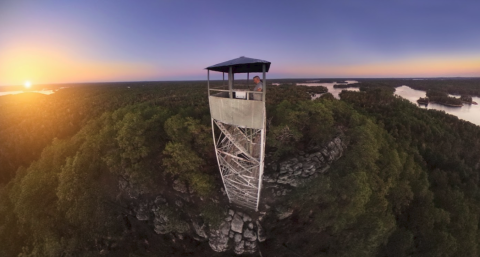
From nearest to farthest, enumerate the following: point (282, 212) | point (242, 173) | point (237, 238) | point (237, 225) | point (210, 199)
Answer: point (242, 173) → point (237, 225) → point (237, 238) → point (282, 212) → point (210, 199)

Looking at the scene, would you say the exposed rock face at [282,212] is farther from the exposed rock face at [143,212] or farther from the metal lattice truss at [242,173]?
the exposed rock face at [143,212]

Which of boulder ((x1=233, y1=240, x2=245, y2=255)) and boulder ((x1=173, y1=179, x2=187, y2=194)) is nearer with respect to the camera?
boulder ((x1=233, y1=240, x2=245, y2=255))

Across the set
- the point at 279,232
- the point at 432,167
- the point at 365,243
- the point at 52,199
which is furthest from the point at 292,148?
the point at 52,199

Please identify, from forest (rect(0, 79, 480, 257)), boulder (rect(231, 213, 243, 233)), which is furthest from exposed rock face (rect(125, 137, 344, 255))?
forest (rect(0, 79, 480, 257))

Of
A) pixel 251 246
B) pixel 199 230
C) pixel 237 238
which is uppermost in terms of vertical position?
pixel 199 230

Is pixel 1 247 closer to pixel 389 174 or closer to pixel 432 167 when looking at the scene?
pixel 389 174

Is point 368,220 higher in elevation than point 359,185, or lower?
lower

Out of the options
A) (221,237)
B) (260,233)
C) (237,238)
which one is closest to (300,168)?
(260,233)

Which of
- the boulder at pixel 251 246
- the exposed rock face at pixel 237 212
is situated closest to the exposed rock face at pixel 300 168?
the exposed rock face at pixel 237 212

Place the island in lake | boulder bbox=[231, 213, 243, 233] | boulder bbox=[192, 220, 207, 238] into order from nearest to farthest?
boulder bbox=[231, 213, 243, 233], boulder bbox=[192, 220, 207, 238], the island in lake

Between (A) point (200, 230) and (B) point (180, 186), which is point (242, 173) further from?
(B) point (180, 186)

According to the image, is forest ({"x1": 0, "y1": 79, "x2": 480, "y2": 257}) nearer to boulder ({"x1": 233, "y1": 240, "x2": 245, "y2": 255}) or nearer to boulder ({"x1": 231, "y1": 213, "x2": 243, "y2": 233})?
boulder ({"x1": 231, "y1": 213, "x2": 243, "y2": 233})
